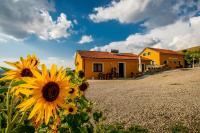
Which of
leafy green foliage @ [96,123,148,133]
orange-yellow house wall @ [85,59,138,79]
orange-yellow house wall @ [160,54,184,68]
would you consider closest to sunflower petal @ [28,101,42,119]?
leafy green foliage @ [96,123,148,133]

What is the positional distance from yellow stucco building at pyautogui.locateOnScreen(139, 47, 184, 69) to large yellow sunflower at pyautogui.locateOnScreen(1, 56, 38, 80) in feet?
135

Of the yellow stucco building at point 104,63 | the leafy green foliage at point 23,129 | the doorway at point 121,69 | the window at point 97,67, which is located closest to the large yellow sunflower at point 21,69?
the leafy green foliage at point 23,129

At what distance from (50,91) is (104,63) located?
97.2 ft

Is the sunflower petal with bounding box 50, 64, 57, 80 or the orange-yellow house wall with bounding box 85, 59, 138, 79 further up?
the orange-yellow house wall with bounding box 85, 59, 138, 79

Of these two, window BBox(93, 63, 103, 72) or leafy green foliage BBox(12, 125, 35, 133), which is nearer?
leafy green foliage BBox(12, 125, 35, 133)

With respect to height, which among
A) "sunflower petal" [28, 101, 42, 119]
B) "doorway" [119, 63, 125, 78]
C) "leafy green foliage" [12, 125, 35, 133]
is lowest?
"leafy green foliage" [12, 125, 35, 133]

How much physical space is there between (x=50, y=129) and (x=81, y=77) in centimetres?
68

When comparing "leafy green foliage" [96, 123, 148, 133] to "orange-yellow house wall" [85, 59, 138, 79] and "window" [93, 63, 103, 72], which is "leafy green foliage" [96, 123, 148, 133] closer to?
"orange-yellow house wall" [85, 59, 138, 79]

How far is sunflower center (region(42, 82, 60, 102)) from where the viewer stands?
3.47ft

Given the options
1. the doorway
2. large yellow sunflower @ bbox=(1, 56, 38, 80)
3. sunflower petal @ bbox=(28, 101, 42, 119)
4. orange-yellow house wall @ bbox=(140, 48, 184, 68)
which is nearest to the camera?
sunflower petal @ bbox=(28, 101, 42, 119)

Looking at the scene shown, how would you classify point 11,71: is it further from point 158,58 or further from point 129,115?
point 158,58

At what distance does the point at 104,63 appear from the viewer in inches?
1209

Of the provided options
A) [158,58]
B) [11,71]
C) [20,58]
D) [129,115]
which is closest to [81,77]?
[20,58]

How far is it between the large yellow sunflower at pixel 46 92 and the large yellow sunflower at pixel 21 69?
248 millimetres
